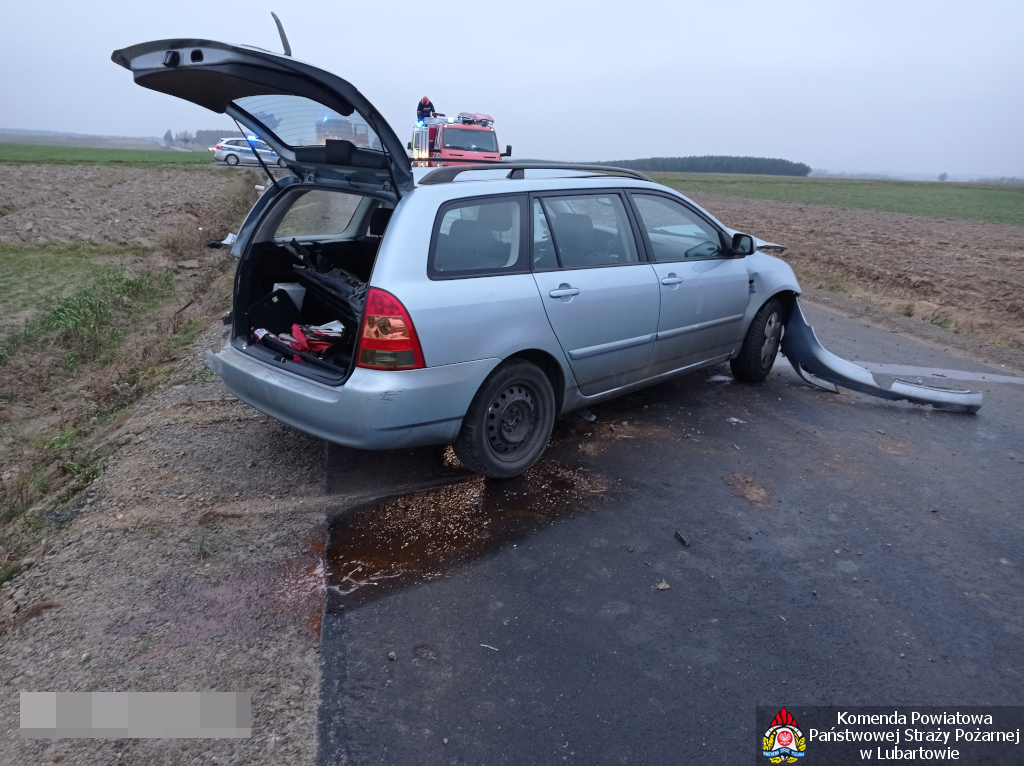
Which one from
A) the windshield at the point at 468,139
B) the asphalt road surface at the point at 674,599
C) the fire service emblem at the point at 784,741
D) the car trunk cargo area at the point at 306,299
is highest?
the windshield at the point at 468,139

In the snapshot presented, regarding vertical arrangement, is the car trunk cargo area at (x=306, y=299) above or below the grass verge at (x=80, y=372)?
above

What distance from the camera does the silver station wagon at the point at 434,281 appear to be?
12.3 feet

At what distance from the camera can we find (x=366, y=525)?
4.00 metres

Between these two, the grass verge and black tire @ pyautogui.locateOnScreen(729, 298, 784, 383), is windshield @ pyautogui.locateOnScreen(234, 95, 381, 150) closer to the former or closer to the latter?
the grass verge

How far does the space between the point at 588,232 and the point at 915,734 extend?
3291 millimetres

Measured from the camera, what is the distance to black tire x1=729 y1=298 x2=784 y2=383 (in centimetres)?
621

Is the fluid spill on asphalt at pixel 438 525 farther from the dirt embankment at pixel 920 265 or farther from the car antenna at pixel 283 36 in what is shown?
the dirt embankment at pixel 920 265

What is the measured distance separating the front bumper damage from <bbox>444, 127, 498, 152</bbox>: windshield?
18366mm

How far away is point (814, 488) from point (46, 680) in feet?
13.4

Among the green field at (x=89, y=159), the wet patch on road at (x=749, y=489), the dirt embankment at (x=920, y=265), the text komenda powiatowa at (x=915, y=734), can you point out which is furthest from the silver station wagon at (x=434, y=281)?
the green field at (x=89, y=159)

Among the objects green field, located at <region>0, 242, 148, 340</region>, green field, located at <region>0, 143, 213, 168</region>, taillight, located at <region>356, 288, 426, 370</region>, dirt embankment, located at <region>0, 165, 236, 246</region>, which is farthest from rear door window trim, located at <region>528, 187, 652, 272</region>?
green field, located at <region>0, 143, 213, 168</region>

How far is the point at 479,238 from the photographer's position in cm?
418

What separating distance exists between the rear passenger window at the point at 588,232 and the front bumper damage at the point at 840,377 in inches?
88.6

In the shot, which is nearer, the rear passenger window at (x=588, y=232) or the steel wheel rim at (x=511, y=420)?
the steel wheel rim at (x=511, y=420)
